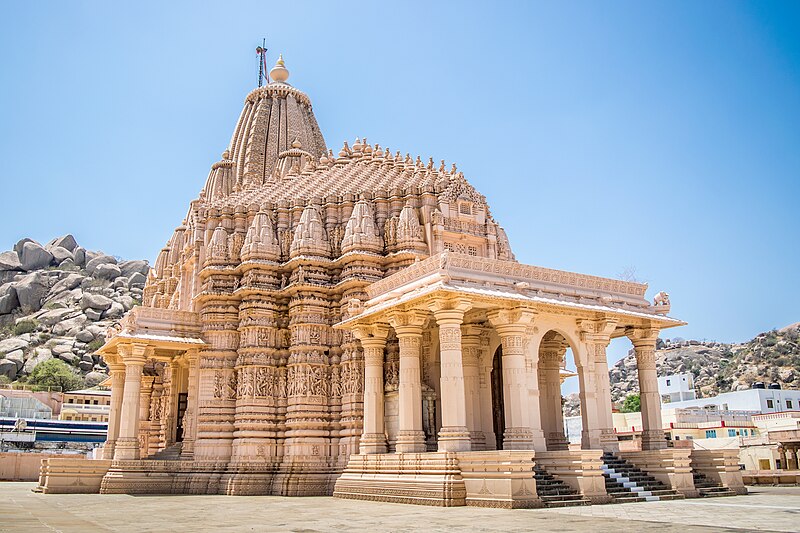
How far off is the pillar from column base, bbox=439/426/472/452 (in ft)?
6.55

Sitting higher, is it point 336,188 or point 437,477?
point 336,188

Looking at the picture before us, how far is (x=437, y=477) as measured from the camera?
58.5ft

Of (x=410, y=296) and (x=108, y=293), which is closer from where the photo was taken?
(x=410, y=296)

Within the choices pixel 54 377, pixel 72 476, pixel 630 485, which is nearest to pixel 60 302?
pixel 54 377

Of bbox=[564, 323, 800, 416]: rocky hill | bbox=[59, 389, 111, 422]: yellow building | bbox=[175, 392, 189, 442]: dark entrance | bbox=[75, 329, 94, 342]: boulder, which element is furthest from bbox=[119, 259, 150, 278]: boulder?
bbox=[175, 392, 189, 442]: dark entrance

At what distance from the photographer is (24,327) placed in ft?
285

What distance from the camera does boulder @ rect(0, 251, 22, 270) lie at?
321 ft

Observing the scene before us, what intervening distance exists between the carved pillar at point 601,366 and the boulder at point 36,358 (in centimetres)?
7348

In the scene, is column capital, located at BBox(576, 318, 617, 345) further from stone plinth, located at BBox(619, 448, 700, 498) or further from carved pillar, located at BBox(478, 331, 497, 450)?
stone plinth, located at BBox(619, 448, 700, 498)

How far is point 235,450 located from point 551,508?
1372cm

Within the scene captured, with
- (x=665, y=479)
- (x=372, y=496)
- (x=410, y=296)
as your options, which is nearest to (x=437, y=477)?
(x=372, y=496)

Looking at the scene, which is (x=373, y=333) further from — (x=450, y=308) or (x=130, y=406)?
(x=130, y=406)

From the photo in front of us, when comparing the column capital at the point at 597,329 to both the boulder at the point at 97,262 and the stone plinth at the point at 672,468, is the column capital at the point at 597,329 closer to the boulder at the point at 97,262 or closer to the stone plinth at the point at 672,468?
the stone plinth at the point at 672,468

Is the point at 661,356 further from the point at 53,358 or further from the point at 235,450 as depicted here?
the point at 235,450
